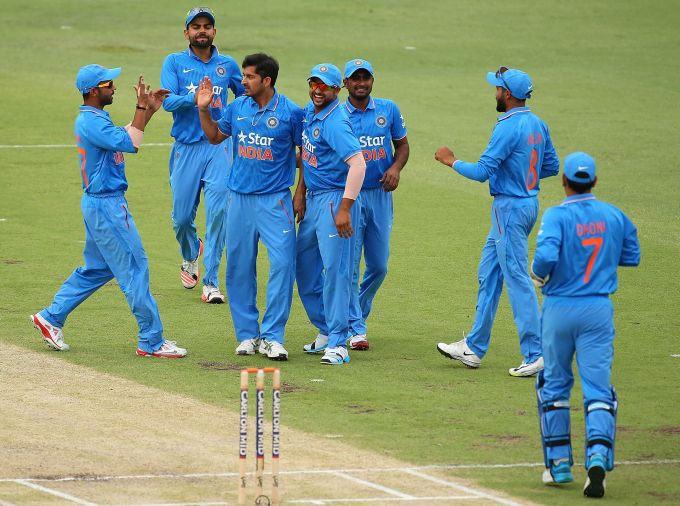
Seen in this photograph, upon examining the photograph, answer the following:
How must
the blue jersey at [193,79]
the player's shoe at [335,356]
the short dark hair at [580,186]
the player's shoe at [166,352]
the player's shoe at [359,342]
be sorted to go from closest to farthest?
the short dark hair at [580,186] < the player's shoe at [335,356] < the player's shoe at [166,352] < the player's shoe at [359,342] < the blue jersey at [193,79]

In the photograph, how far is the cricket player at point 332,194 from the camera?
39.4ft

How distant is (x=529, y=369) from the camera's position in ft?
39.2

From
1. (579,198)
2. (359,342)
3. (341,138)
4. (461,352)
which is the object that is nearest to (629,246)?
(579,198)

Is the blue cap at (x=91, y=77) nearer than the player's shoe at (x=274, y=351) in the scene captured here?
Yes

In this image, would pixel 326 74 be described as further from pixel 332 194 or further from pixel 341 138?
pixel 332 194

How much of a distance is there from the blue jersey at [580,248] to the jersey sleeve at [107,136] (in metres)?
4.17

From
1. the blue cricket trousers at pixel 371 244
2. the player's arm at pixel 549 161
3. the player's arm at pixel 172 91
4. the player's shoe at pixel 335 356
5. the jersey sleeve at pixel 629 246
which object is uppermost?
the player's arm at pixel 172 91

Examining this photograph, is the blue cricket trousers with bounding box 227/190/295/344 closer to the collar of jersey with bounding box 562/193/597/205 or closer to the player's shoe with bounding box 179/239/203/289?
the player's shoe with bounding box 179/239/203/289

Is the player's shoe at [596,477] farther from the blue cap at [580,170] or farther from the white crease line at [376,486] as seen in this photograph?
the blue cap at [580,170]

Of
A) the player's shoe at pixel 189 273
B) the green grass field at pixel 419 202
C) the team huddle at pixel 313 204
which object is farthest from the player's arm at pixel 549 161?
the player's shoe at pixel 189 273

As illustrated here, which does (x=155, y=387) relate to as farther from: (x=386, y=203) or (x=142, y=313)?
(x=386, y=203)

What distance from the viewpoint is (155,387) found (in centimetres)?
1159

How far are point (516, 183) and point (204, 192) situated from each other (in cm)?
417

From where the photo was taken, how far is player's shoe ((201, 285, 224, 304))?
48.6 ft
